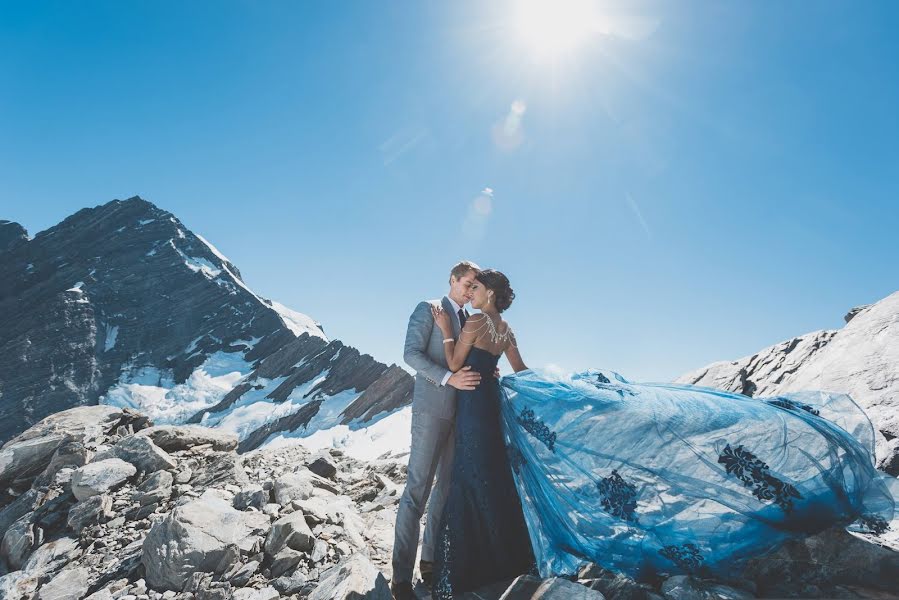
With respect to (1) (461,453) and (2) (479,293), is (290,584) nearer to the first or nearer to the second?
(1) (461,453)

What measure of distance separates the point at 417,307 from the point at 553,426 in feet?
5.58

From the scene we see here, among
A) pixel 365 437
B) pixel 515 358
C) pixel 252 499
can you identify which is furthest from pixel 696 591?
pixel 365 437

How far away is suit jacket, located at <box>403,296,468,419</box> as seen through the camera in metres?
3.76

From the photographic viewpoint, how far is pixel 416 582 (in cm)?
395

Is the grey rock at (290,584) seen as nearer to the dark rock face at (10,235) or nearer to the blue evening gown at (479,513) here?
the blue evening gown at (479,513)

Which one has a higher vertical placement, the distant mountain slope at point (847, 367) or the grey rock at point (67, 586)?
the distant mountain slope at point (847, 367)

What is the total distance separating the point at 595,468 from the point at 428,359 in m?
1.71

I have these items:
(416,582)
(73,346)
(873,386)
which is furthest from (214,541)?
(73,346)

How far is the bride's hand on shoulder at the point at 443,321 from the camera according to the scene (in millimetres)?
3754

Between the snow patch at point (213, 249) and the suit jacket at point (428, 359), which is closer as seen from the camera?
the suit jacket at point (428, 359)

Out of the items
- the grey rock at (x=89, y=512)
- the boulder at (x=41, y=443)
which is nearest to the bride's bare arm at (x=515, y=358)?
the grey rock at (x=89, y=512)

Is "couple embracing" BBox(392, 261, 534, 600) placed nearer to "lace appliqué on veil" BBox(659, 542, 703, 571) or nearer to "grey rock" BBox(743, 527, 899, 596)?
"lace appliqué on veil" BBox(659, 542, 703, 571)

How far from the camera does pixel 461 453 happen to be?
11.9ft

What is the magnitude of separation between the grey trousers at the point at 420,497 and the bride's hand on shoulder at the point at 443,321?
0.83 metres
